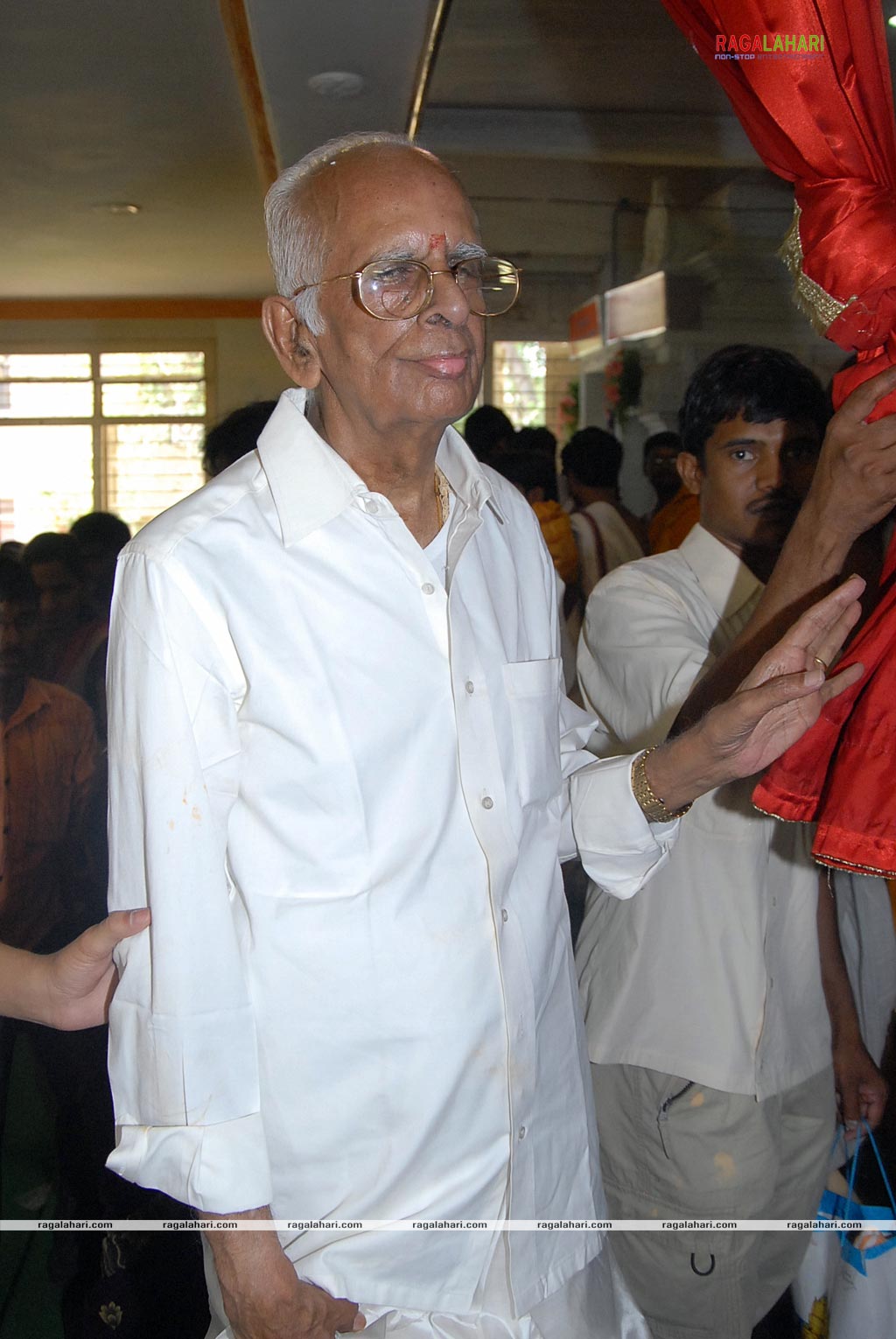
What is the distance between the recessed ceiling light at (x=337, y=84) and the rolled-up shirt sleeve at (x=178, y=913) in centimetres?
282

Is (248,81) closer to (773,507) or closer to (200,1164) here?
(773,507)

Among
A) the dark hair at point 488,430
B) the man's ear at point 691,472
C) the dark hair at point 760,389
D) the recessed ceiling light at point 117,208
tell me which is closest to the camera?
the dark hair at point 760,389

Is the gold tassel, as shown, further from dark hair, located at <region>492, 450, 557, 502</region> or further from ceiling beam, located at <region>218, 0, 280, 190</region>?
ceiling beam, located at <region>218, 0, 280, 190</region>

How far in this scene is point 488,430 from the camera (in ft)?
10.1

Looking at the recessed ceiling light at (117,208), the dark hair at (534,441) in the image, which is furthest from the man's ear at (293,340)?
the recessed ceiling light at (117,208)

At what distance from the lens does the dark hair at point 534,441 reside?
2865mm

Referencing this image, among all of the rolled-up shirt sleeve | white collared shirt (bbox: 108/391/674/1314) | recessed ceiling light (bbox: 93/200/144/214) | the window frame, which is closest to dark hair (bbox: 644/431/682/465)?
the window frame

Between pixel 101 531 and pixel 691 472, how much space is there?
1.84 m

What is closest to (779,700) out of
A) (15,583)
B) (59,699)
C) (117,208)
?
(59,699)

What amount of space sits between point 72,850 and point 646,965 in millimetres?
1030

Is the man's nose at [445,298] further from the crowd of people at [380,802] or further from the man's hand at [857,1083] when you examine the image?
the man's hand at [857,1083]

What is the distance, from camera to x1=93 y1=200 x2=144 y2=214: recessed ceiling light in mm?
4699

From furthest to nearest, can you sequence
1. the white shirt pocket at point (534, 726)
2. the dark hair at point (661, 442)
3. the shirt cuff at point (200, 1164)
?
the dark hair at point (661, 442) < the white shirt pocket at point (534, 726) < the shirt cuff at point (200, 1164)

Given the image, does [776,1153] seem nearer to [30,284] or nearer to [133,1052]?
[133,1052]
